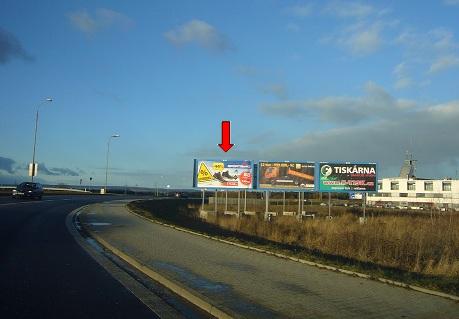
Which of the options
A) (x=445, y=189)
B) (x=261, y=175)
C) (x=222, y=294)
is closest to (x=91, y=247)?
(x=222, y=294)

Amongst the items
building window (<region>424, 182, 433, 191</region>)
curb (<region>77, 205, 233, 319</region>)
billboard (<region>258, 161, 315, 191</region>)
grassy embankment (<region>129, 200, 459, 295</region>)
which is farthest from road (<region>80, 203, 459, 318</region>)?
building window (<region>424, 182, 433, 191</region>)

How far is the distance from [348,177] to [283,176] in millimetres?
5027

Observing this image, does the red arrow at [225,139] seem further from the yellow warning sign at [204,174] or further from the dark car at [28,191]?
the dark car at [28,191]

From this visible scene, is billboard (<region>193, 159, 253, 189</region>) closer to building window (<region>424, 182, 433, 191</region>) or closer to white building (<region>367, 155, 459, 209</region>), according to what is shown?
white building (<region>367, 155, 459, 209</region>)

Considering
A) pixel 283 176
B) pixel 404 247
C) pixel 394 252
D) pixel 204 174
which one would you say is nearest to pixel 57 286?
pixel 394 252

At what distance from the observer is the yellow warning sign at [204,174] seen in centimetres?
4022

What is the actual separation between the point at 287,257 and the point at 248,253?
146 centimetres

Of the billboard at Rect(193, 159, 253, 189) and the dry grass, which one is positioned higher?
the billboard at Rect(193, 159, 253, 189)

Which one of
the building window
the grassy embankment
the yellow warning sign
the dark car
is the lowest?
the grassy embankment

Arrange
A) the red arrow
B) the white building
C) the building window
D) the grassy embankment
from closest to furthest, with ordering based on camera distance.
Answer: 1. the grassy embankment
2. the red arrow
3. the white building
4. the building window

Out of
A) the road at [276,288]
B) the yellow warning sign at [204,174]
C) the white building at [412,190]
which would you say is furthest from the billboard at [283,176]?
the white building at [412,190]

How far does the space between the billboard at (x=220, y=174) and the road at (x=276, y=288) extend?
24588 millimetres

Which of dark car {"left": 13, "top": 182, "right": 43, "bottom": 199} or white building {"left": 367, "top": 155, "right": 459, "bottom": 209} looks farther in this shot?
white building {"left": 367, "top": 155, "right": 459, "bottom": 209}

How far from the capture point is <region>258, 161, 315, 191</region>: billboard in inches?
1563
